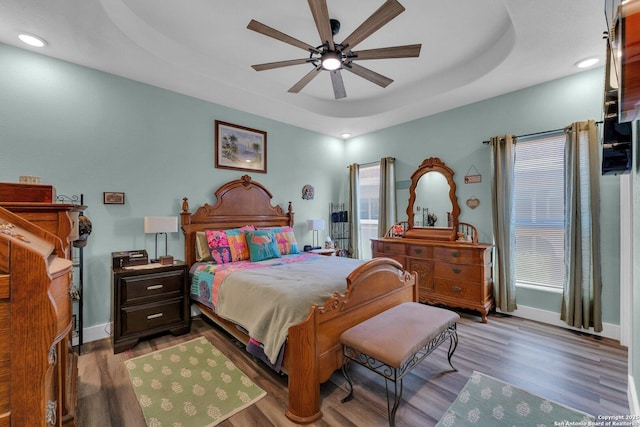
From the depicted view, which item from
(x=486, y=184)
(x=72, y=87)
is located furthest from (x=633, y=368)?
(x=72, y=87)

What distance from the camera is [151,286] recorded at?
9.52 feet

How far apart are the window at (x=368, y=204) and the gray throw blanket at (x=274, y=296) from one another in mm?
2450

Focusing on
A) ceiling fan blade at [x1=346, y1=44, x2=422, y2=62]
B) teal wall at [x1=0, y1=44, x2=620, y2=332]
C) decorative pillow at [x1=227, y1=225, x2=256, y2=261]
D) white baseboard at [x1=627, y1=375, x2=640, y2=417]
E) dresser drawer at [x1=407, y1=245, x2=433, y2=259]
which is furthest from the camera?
dresser drawer at [x1=407, y1=245, x2=433, y2=259]

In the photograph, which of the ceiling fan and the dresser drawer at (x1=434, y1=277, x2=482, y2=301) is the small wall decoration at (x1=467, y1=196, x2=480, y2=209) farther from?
the ceiling fan

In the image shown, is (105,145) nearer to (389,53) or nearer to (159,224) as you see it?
(159,224)

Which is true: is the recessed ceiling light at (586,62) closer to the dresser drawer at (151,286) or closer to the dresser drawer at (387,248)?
the dresser drawer at (387,248)

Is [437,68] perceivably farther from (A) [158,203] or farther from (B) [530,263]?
(A) [158,203]

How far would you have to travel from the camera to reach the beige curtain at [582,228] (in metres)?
2.91

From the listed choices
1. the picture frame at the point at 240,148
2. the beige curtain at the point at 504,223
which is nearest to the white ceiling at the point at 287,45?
the picture frame at the point at 240,148

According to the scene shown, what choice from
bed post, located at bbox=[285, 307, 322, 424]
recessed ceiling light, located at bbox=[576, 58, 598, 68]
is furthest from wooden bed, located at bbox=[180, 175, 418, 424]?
recessed ceiling light, located at bbox=[576, 58, 598, 68]

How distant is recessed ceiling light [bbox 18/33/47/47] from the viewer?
2458 millimetres

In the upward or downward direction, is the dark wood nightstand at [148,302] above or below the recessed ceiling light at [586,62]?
below

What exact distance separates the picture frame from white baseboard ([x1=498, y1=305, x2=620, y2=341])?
13.8ft

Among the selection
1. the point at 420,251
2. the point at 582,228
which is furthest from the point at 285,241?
the point at 582,228
